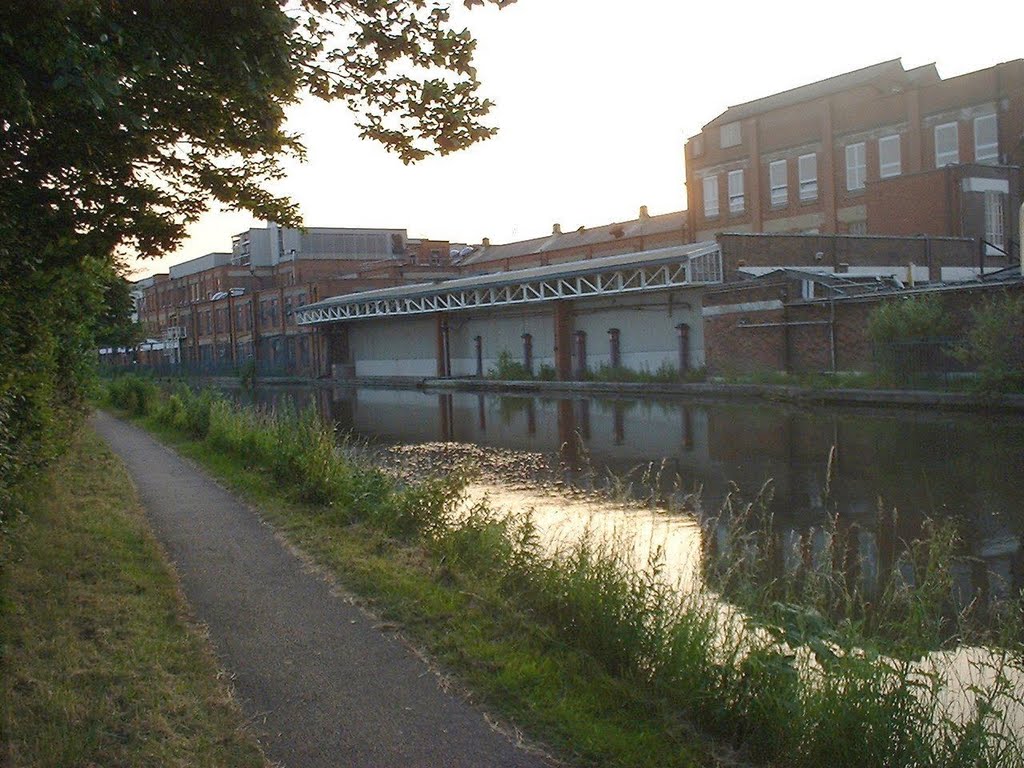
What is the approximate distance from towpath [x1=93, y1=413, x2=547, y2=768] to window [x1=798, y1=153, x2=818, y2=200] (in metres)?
43.6

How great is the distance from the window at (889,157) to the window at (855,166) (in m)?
0.80

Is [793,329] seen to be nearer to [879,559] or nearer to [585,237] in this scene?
[879,559]

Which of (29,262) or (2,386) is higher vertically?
(29,262)

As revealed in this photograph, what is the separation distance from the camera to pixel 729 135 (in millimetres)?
52594

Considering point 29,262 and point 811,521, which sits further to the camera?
point 811,521

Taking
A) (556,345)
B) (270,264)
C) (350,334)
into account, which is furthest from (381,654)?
(270,264)

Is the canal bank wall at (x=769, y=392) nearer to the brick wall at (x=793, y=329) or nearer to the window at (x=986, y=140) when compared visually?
the brick wall at (x=793, y=329)

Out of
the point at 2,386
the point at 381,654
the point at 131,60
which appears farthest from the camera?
the point at 381,654

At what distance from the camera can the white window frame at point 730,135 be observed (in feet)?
171

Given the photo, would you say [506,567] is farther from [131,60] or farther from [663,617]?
[131,60]

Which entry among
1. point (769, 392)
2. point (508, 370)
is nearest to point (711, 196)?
point (508, 370)

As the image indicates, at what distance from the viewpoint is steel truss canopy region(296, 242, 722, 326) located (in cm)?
3644

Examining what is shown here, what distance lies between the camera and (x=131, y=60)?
5277 mm

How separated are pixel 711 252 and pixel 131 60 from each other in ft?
107
